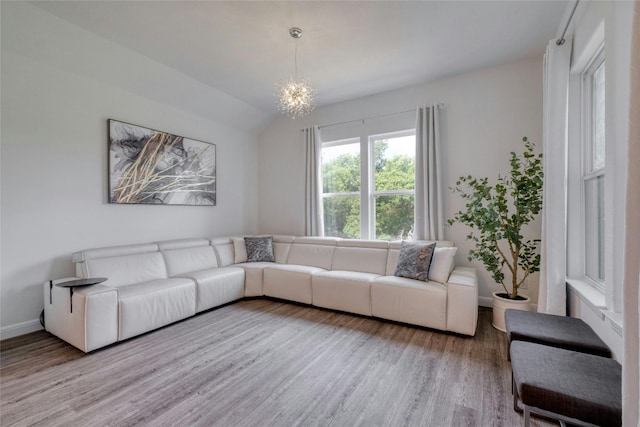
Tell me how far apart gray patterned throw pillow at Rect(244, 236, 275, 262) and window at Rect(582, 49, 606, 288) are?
3.74m

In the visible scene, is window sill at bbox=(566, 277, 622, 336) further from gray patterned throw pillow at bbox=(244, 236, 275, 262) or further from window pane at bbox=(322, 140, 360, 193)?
gray patterned throw pillow at bbox=(244, 236, 275, 262)

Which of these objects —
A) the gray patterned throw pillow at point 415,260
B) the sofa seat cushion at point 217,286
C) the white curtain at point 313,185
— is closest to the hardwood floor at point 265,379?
the sofa seat cushion at point 217,286

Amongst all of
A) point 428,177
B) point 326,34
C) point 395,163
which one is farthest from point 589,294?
point 326,34

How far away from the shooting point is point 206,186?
4508 millimetres

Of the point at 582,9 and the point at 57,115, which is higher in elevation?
the point at 582,9

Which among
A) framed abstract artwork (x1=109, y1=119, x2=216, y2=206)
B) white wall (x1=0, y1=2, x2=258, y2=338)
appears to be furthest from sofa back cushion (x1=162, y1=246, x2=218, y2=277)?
framed abstract artwork (x1=109, y1=119, x2=216, y2=206)

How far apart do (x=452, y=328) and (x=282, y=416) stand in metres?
1.90

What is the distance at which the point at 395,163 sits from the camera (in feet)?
13.8

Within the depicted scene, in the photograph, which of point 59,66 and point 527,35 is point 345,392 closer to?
point 527,35

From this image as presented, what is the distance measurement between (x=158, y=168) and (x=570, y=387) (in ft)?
14.7

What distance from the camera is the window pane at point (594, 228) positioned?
2.18 meters

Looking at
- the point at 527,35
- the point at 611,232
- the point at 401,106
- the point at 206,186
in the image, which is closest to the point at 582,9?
the point at 527,35

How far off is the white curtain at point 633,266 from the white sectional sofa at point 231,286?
6.14 feet

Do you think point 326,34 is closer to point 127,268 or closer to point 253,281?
point 253,281
